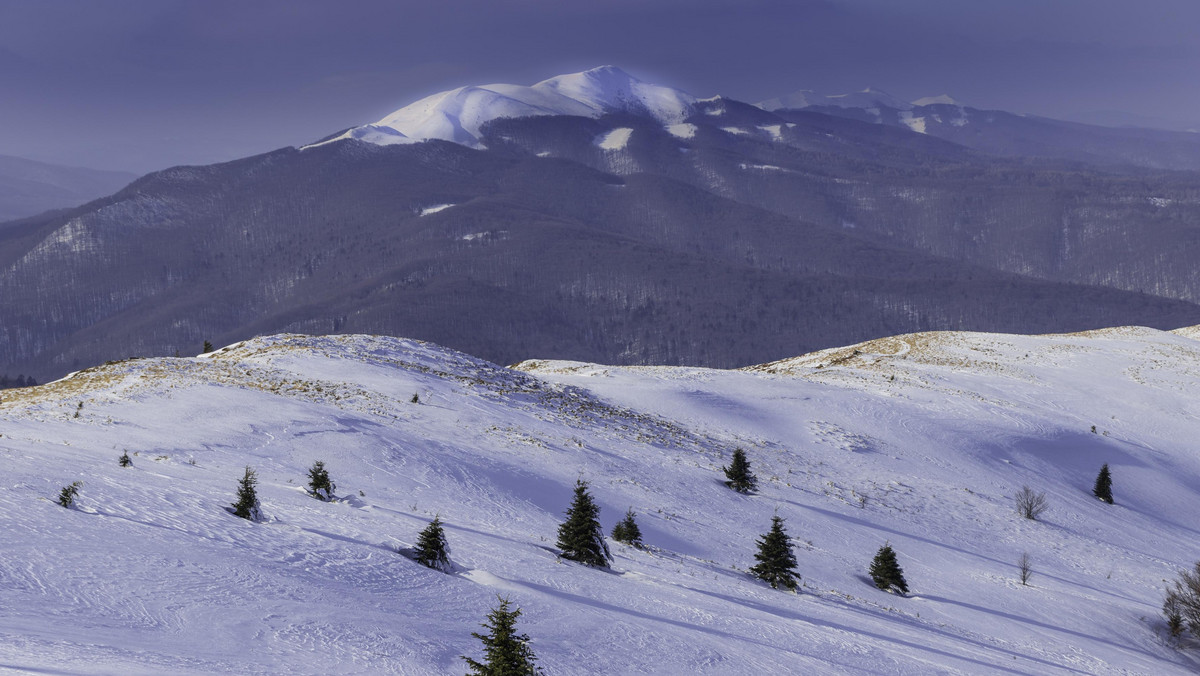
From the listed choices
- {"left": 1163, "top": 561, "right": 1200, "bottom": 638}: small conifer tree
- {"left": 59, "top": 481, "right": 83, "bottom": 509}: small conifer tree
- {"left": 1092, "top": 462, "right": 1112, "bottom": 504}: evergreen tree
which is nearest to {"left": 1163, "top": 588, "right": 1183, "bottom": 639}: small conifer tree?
{"left": 1163, "top": 561, "right": 1200, "bottom": 638}: small conifer tree

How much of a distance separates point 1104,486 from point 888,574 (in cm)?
2097

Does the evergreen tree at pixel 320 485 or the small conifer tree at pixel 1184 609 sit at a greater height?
the evergreen tree at pixel 320 485

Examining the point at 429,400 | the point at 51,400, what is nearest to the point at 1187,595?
the point at 429,400

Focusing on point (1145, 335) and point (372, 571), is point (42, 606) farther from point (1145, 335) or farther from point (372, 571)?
point (1145, 335)

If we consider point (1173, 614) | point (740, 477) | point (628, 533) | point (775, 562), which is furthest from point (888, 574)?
point (1173, 614)

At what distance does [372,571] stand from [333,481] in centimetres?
861

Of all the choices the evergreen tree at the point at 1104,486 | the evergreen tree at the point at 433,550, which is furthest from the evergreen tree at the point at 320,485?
the evergreen tree at the point at 1104,486

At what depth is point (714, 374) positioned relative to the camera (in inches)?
1984

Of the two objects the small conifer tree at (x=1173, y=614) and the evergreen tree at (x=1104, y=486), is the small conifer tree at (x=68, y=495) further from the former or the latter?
the evergreen tree at (x=1104, y=486)

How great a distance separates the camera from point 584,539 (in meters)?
17.3

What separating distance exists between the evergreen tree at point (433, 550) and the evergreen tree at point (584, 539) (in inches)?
135

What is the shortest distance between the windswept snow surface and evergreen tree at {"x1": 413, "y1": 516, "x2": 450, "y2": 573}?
453 millimetres

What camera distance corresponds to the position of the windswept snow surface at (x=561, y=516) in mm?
10672

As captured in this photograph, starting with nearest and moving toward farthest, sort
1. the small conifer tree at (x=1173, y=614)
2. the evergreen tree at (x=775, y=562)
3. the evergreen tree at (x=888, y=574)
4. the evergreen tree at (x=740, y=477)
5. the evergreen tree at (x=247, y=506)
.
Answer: the evergreen tree at (x=247, y=506), the evergreen tree at (x=775, y=562), the evergreen tree at (x=888, y=574), the small conifer tree at (x=1173, y=614), the evergreen tree at (x=740, y=477)
